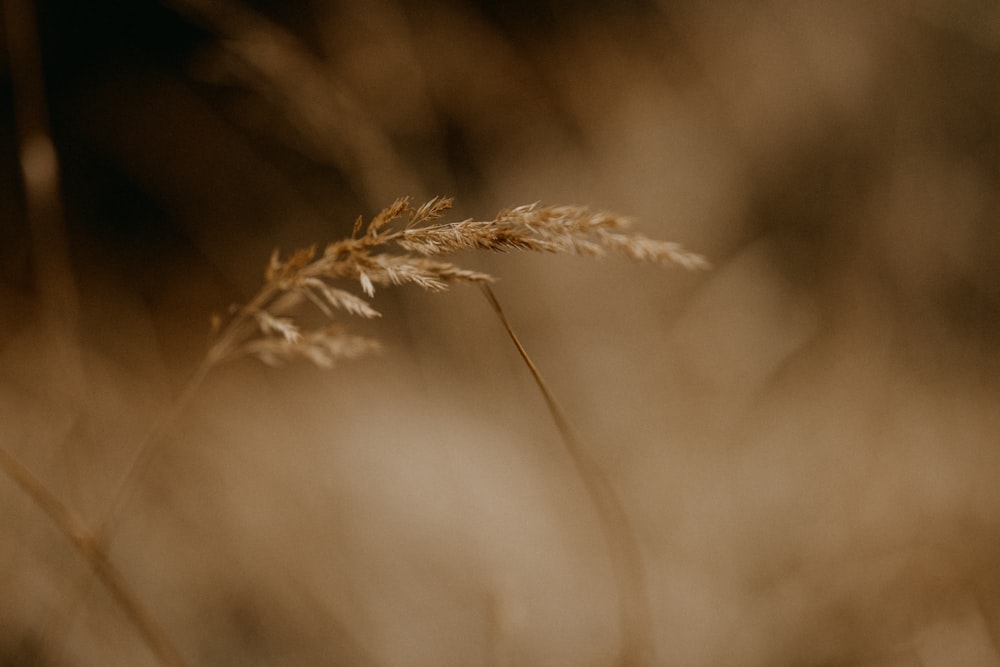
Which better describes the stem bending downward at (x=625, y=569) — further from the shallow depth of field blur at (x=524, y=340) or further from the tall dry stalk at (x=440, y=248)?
the tall dry stalk at (x=440, y=248)

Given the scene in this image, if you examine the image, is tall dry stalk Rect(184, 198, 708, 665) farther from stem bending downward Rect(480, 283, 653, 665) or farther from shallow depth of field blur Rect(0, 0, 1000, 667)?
shallow depth of field blur Rect(0, 0, 1000, 667)

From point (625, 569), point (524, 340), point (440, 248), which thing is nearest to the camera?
point (440, 248)

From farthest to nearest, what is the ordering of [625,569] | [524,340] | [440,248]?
[524,340] → [625,569] → [440,248]

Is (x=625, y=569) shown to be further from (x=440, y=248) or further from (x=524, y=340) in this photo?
(x=440, y=248)

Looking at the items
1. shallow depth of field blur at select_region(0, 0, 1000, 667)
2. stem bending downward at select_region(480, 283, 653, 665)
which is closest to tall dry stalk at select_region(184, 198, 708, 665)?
stem bending downward at select_region(480, 283, 653, 665)

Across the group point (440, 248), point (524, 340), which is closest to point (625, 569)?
point (524, 340)

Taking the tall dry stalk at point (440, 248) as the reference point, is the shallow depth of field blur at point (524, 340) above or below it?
above

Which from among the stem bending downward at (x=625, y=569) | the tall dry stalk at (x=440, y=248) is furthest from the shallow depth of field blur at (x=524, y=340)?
the tall dry stalk at (x=440, y=248)

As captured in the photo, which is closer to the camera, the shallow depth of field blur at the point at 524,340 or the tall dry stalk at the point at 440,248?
the tall dry stalk at the point at 440,248
